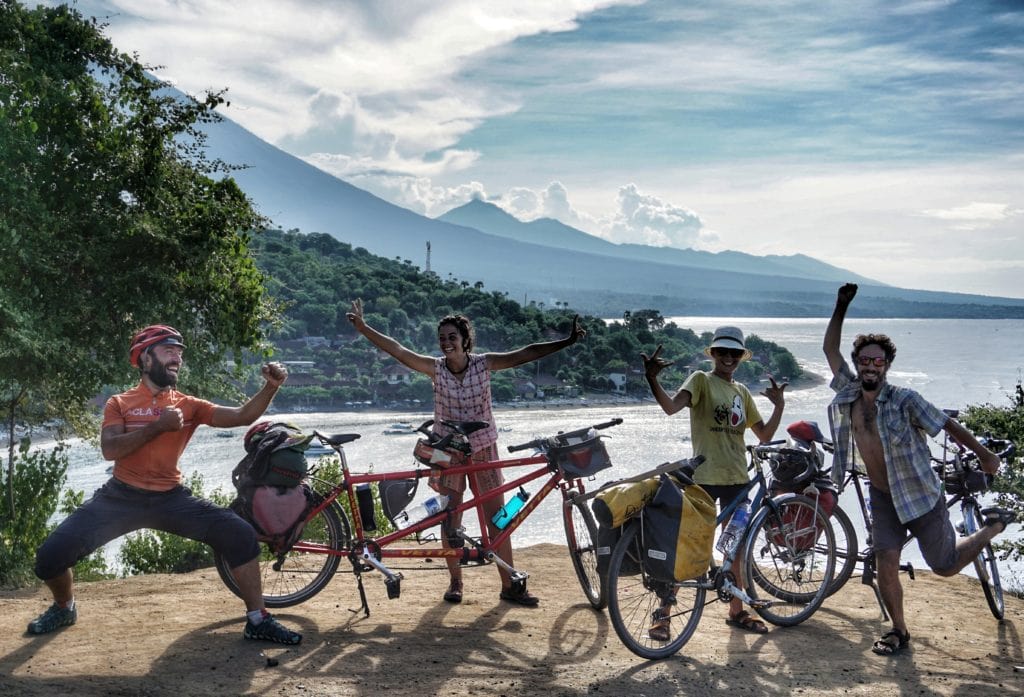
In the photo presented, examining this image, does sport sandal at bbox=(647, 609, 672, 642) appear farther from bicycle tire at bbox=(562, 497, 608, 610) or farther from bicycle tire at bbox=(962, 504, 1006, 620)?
bicycle tire at bbox=(962, 504, 1006, 620)

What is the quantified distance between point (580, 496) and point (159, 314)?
279 inches

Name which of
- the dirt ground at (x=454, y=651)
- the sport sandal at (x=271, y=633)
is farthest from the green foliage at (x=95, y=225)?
the sport sandal at (x=271, y=633)

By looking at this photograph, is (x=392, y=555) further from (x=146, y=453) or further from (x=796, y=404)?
(x=796, y=404)

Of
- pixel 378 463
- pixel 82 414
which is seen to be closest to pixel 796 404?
pixel 378 463

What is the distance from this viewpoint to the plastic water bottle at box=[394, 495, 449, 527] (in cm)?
485

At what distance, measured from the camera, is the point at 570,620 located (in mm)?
4867

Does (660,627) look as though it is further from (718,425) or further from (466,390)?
(466,390)

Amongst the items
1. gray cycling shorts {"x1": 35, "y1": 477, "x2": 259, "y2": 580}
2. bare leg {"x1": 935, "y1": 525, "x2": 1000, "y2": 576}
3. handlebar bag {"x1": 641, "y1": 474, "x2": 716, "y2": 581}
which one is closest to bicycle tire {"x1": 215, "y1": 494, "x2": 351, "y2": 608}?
gray cycling shorts {"x1": 35, "y1": 477, "x2": 259, "y2": 580}

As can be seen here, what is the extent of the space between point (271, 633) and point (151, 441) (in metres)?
1.01

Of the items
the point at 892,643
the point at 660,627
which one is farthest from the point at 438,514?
the point at 892,643

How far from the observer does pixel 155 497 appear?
13.5ft

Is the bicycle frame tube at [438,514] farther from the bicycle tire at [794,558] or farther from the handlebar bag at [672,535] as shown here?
the bicycle tire at [794,558]

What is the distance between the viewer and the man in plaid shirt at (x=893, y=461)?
173 inches

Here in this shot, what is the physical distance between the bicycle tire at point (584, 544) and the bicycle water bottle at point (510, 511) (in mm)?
229
